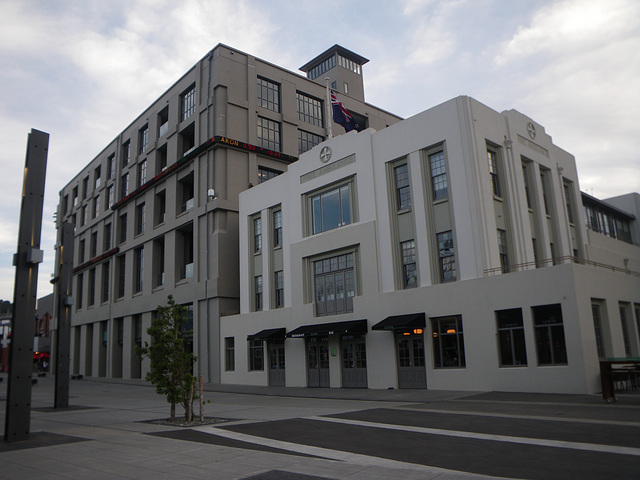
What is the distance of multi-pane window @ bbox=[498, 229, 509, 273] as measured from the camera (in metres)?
23.3

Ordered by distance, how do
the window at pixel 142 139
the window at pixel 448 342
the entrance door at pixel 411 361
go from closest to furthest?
the window at pixel 448 342
the entrance door at pixel 411 361
the window at pixel 142 139

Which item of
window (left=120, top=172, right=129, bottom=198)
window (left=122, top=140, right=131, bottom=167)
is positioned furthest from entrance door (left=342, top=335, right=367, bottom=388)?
window (left=122, top=140, right=131, bottom=167)

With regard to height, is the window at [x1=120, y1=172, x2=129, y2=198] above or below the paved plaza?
above

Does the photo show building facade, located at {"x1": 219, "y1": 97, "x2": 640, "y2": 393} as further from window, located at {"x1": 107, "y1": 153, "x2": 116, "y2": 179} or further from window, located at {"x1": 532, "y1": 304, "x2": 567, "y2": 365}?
window, located at {"x1": 107, "y1": 153, "x2": 116, "y2": 179}

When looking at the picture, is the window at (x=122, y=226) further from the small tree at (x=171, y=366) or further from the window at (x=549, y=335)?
the window at (x=549, y=335)

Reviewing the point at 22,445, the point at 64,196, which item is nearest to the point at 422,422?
the point at 22,445

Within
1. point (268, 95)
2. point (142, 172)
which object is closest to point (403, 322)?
point (268, 95)

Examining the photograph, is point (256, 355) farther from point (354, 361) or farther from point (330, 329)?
point (354, 361)

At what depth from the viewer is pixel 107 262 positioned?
5259 cm

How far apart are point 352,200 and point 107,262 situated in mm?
35025

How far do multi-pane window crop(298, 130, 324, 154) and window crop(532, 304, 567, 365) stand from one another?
26829 mm

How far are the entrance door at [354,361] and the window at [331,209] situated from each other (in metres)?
6.26

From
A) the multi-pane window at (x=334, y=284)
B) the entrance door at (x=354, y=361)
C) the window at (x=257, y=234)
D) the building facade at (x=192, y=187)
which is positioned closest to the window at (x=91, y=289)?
the building facade at (x=192, y=187)

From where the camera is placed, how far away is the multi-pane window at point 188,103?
136 ft
